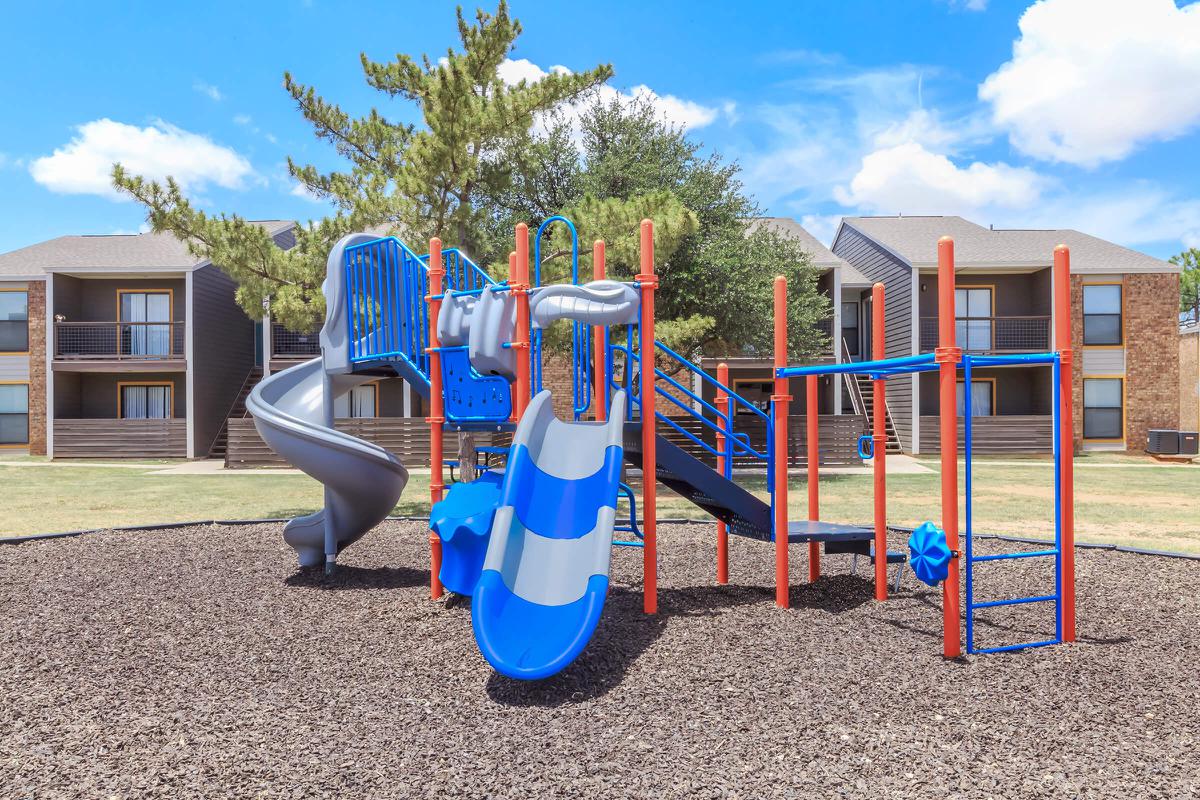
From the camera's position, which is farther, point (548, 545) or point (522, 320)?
point (522, 320)

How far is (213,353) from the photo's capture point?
81.4 ft

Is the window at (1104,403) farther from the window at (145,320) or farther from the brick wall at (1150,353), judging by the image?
the window at (145,320)

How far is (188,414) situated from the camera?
918 inches

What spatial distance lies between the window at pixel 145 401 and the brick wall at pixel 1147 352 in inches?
1201

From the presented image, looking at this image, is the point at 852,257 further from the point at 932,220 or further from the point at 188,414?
the point at 188,414

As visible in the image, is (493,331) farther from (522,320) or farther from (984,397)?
(984,397)

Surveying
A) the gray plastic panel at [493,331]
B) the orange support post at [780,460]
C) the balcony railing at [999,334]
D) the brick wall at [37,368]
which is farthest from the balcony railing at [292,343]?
the orange support post at [780,460]

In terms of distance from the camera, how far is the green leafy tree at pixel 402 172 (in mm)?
10523

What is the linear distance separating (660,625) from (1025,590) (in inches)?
138

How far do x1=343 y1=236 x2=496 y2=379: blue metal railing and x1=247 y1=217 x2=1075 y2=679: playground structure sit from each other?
0.8 inches

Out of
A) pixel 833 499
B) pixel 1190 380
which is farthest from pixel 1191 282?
pixel 833 499

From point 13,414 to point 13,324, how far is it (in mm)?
3043

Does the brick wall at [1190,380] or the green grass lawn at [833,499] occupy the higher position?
the brick wall at [1190,380]

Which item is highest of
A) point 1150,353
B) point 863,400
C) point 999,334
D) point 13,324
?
point 13,324
